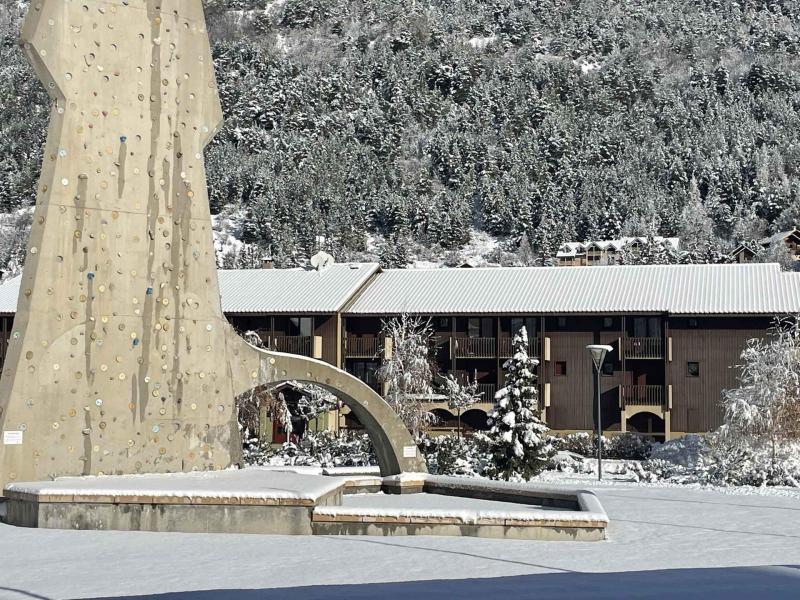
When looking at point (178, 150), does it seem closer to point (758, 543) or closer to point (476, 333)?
point (758, 543)

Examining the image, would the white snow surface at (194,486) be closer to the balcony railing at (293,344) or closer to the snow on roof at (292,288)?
the snow on roof at (292,288)

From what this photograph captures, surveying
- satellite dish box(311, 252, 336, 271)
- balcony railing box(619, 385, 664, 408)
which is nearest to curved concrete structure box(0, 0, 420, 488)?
balcony railing box(619, 385, 664, 408)

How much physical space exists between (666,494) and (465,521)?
8.69 m

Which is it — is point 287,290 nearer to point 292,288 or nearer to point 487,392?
point 292,288

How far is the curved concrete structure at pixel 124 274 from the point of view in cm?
1823

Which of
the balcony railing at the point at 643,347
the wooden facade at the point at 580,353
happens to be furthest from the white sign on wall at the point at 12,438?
the balcony railing at the point at 643,347

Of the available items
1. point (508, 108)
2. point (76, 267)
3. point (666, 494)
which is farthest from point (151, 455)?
point (508, 108)

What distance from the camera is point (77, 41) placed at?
18.9m

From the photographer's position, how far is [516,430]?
27.3m

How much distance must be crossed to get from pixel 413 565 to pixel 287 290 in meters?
38.0

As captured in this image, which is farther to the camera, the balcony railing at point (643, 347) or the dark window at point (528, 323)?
the dark window at point (528, 323)

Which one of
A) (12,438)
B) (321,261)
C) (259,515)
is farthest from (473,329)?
(259,515)

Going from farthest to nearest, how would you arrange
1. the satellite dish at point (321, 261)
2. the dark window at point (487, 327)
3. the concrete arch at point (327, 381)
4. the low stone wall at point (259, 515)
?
1. the satellite dish at point (321, 261)
2. the dark window at point (487, 327)
3. the concrete arch at point (327, 381)
4. the low stone wall at point (259, 515)

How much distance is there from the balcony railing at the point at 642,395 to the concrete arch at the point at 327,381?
26.9 metres
